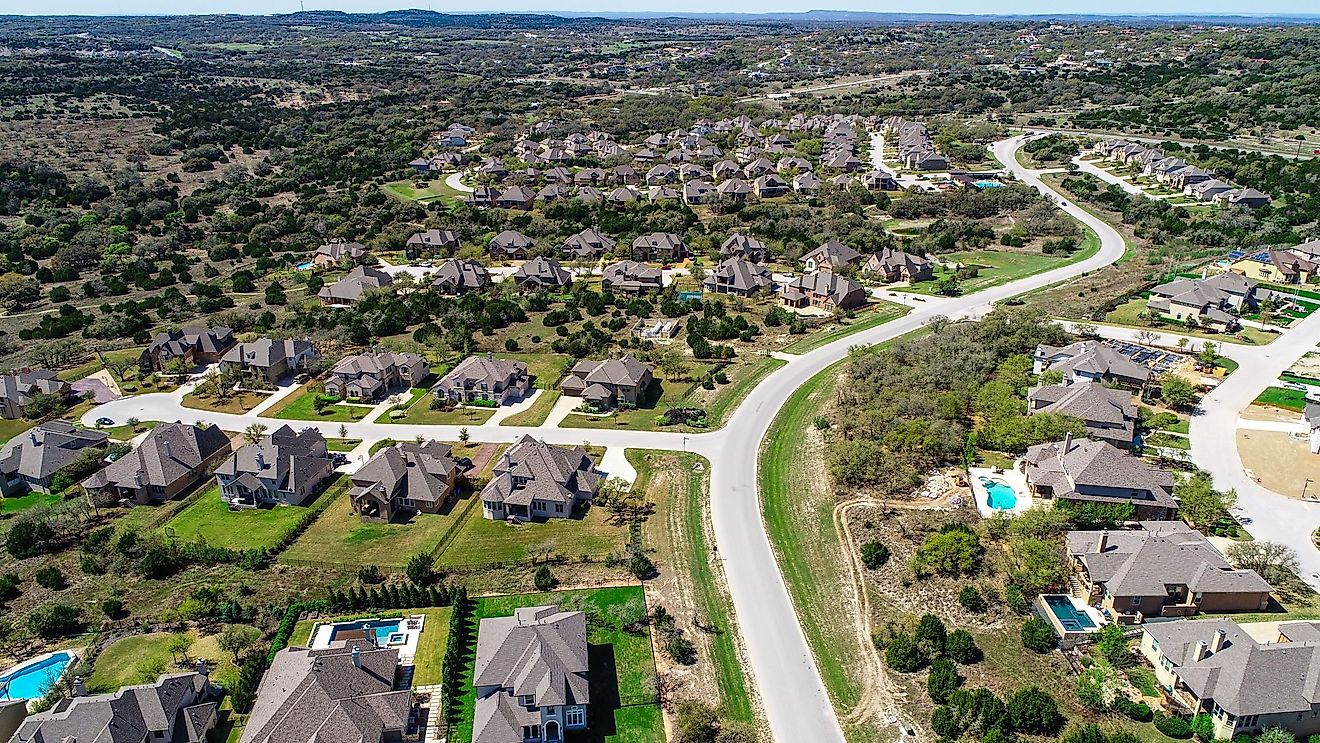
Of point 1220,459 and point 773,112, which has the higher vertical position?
point 773,112

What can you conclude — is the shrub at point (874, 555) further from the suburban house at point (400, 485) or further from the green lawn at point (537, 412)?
the green lawn at point (537, 412)

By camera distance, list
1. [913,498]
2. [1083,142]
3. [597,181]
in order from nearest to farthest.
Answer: [913,498] < [597,181] < [1083,142]

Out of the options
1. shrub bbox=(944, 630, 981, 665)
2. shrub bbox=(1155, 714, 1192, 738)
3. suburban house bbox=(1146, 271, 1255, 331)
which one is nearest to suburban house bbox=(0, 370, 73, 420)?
shrub bbox=(944, 630, 981, 665)

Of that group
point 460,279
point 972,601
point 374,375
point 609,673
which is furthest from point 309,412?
point 972,601

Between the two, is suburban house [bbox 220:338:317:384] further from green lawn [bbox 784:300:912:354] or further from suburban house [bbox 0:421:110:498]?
green lawn [bbox 784:300:912:354]

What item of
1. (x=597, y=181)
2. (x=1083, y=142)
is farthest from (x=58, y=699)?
(x=1083, y=142)

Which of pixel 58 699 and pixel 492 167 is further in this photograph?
pixel 492 167

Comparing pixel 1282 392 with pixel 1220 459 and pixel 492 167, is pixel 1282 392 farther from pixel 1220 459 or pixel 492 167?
pixel 492 167
